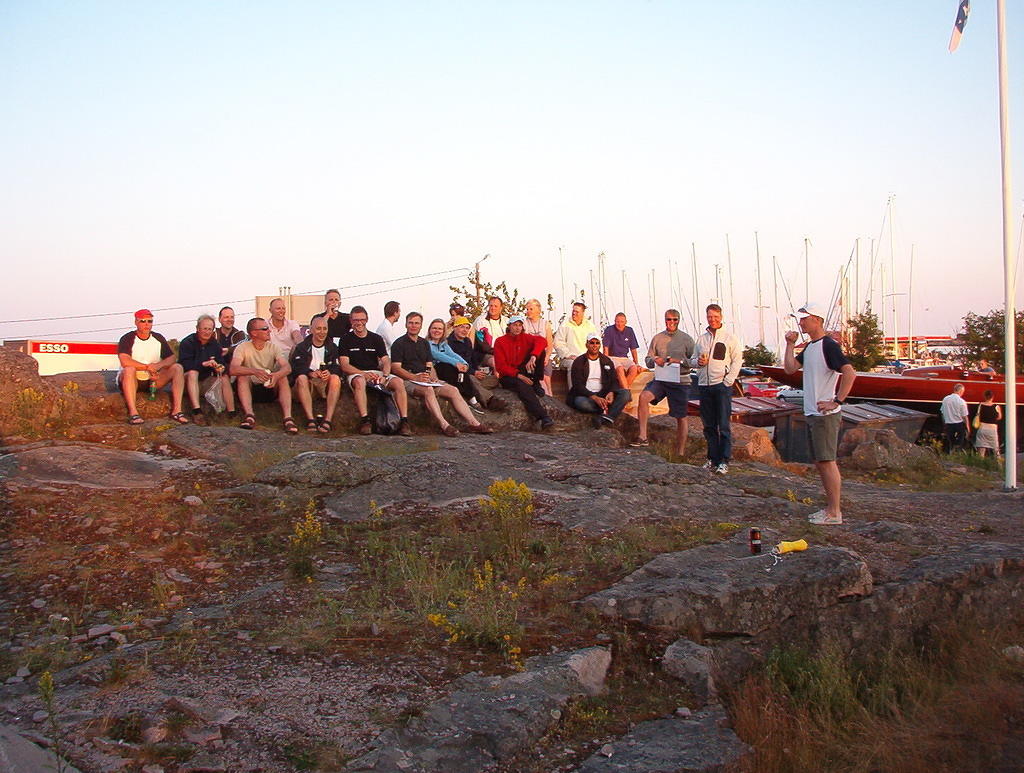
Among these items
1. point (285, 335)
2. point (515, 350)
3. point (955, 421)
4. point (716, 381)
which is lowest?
point (955, 421)

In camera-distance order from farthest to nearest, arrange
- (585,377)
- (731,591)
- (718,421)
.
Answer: (585,377) < (718,421) < (731,591)

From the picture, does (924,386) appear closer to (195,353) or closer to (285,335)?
(285,335)

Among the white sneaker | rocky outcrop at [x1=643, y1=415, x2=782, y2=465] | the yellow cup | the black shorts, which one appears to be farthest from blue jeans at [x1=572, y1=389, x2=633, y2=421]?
the yellow cup

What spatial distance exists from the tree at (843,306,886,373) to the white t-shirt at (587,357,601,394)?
89.7 ft

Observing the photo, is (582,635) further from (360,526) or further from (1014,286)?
(1014,286)

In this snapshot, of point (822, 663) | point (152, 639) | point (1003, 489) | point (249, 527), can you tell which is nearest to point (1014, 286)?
point (1003, 489)

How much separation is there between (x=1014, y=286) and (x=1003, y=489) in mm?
2475

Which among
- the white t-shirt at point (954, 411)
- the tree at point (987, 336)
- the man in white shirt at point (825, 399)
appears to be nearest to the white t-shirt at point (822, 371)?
the man in white shirt at point (825, 399)

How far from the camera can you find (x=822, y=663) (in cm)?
539

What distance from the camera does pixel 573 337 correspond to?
44.8 ft

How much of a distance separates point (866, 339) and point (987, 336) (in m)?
4.66

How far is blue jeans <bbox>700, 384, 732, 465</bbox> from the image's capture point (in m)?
10.4

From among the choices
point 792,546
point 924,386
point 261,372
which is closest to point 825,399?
point 792,546

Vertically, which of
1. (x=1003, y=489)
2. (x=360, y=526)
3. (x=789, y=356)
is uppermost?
(x=789, y=356)
